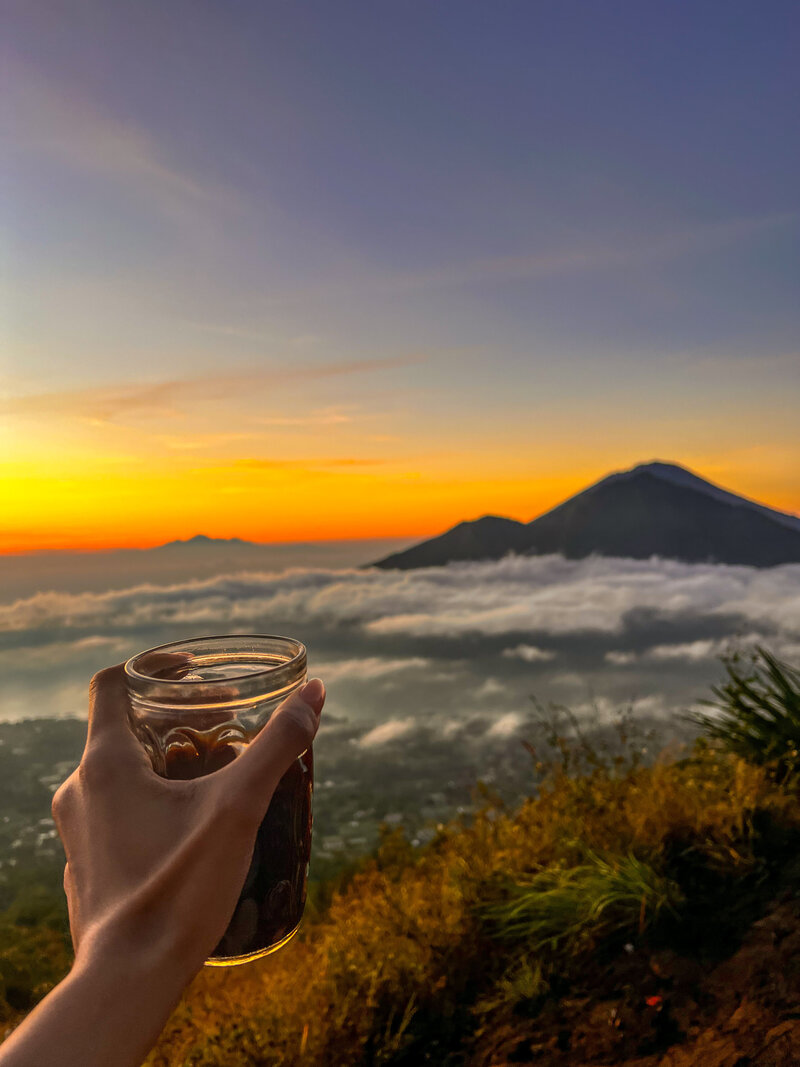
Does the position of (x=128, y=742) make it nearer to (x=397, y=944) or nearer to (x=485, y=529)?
(x=397, y=944)

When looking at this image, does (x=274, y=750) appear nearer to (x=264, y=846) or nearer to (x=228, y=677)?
(x=228, y=677)

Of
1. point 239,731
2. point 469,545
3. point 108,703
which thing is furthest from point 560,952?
point 469,545

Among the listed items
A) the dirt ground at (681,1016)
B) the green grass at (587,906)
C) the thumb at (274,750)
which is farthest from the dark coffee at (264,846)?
the green grass at (587,906)

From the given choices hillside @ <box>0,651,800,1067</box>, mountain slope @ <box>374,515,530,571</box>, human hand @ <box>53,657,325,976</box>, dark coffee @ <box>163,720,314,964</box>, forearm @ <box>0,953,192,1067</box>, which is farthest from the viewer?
mountain slope @ <box>374,515,530,571</box>

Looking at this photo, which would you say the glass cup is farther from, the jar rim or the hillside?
the hillside

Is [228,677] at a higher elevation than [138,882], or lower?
higher

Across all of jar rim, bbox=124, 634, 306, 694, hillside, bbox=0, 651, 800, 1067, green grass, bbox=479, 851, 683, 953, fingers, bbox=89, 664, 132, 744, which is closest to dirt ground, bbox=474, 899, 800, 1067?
hillside, bbox=0, 651, 800, 1067
